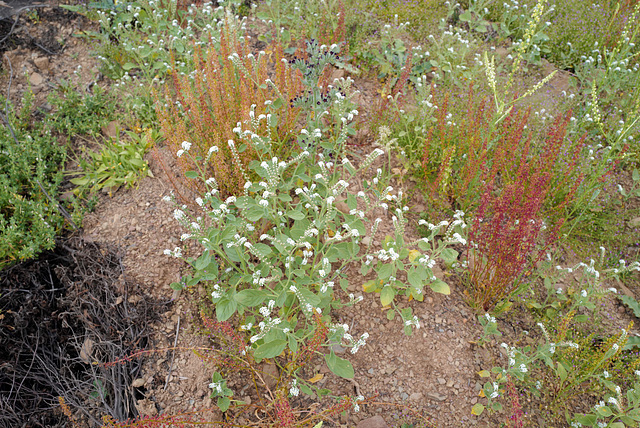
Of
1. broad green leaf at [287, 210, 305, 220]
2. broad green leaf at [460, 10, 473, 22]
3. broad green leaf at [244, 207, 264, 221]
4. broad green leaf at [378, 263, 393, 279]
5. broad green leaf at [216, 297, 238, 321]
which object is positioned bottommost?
broad green leaf at [216, 297, 238, 321]

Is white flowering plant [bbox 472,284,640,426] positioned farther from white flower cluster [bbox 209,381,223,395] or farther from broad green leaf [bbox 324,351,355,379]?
white flower cluster [bbox 209,381,223,395]

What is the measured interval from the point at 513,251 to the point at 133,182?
3.19 metres

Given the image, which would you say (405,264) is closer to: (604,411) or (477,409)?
(477,409)

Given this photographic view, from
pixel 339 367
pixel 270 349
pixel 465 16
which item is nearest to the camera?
pixel 270 349

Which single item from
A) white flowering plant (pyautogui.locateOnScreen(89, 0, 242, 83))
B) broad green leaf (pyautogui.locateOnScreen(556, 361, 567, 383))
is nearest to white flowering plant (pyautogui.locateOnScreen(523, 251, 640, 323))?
broad green leaf (pyautogui.locateOnScreen(556, 361, 567, 383))

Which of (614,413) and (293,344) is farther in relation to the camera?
(614,413)

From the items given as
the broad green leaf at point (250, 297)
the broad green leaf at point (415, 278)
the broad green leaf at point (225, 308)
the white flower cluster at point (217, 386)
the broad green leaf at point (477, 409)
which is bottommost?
the broad green leaf at point (477, 409)

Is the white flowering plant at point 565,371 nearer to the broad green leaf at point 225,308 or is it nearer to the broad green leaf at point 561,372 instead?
the broad green leaf at point 561,372

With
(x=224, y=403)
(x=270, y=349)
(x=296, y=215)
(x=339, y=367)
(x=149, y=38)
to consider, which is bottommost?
(x=224, y=403)

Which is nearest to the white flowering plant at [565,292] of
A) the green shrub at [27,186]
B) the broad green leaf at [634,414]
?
the broad green leaf at [634,414]

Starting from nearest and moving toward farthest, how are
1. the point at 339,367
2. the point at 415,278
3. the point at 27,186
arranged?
the point at 339,367, the point at 415,278, the point at 27,186

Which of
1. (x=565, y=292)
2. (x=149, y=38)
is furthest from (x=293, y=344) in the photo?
(x=149, y=38)

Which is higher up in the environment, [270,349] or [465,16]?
[465,16]

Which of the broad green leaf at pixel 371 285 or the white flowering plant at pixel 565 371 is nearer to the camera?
the white flowering plant at pixel 565 371
